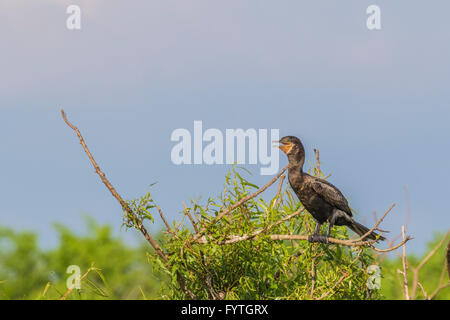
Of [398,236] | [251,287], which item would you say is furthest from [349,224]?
[251,287]

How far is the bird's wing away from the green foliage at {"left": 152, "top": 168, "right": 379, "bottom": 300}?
0.38 m

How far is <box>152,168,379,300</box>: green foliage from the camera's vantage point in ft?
12.7

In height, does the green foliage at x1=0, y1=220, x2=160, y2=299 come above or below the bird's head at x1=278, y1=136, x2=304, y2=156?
below

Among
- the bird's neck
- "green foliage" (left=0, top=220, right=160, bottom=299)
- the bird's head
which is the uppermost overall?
the bird's head

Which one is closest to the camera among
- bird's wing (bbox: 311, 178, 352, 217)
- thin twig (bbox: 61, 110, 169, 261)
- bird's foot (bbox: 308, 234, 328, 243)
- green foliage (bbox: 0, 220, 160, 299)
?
thin twig (bbox: 61, 110, 169, 261)

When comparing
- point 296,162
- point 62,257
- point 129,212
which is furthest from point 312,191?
point 62,257

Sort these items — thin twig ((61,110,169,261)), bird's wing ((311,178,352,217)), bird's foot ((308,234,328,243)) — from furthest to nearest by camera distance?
bird's wing ((311,178,352,217)) → bird's foot ((308,234,328,243)) → thin twig ((61,110,169,261))

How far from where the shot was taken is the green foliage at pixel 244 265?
12.7ft

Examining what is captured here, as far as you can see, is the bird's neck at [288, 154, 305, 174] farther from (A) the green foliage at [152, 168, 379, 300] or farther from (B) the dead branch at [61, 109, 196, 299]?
(B) the dead branch at [61, 109, 196, 299]

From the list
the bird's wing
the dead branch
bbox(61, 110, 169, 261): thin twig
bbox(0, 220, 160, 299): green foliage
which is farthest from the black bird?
bbox(0, 220, 160, 299): green foliage

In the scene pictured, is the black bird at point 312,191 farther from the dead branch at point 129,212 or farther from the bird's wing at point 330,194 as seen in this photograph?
the dead branch at point 129,212

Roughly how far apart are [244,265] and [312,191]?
30.0 inches

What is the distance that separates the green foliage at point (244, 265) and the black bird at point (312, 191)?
20 cm

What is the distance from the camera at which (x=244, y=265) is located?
3.95m
